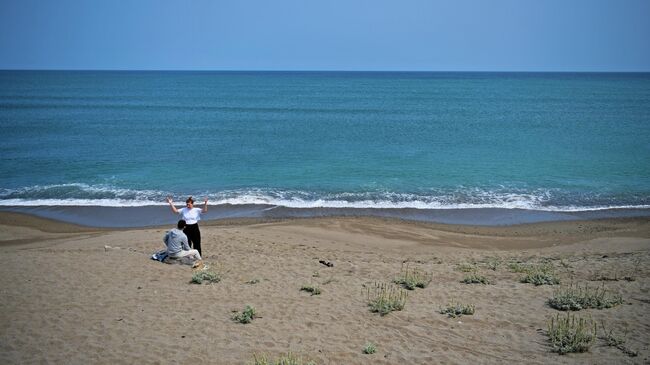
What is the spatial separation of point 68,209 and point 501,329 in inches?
765

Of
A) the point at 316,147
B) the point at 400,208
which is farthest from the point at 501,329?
the point at 316,147

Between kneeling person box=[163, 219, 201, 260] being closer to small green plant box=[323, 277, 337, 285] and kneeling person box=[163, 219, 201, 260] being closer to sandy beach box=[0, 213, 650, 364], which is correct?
sandy beach box=[0, 213, 650, 364]

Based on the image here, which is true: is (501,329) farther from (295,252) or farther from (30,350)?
(30,350)

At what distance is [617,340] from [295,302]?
19.5 feet

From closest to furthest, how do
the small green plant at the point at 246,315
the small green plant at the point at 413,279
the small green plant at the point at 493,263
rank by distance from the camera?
the small green plant at the point at 246,315 → the small green plant at the point at 413,279 → the small green plant at the point at 493,263

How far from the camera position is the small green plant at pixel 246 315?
8.90 meters

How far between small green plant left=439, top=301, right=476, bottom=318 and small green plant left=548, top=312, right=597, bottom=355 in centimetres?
144

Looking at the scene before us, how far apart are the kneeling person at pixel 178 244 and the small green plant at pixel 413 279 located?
5268 millimetres

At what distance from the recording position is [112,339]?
8102mm

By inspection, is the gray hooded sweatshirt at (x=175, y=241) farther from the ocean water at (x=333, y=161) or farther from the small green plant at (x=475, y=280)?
the ocean water at (x=333, y=161)

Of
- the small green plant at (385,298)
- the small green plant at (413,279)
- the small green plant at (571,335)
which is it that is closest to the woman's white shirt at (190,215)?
the small green plant at (385,298)

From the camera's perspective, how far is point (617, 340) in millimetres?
8031

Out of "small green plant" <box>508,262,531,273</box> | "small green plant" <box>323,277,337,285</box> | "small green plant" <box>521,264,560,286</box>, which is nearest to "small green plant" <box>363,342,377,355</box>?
"small green plant" <box>323,277,337,285</box>

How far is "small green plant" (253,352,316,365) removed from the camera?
7171 mm
